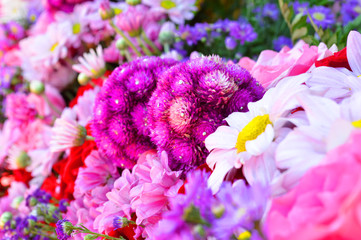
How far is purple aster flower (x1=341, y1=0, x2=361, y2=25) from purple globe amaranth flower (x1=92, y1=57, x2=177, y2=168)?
17.6 inches

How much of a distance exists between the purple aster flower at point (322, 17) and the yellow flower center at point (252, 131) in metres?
0.40

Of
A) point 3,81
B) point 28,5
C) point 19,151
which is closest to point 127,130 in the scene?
point 19,151

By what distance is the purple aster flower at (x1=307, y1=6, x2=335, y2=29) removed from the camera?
0.68 metres

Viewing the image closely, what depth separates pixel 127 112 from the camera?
1.62 feet

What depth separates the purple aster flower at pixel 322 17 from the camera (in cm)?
68

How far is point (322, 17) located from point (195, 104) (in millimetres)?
418

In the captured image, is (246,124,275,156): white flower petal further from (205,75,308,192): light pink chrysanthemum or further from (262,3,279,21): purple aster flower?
(262,3,279,21): purple aster flower

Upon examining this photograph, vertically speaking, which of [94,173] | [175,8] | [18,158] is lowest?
[18,158]

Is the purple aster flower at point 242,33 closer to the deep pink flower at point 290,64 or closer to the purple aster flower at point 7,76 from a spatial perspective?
the deep pink flower at point 290,64

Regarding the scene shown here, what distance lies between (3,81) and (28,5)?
0.38 metres

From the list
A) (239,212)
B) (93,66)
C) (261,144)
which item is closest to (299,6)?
(93,66)

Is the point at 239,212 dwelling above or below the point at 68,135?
above

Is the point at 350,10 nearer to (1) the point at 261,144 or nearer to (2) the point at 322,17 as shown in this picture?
(2) the point at 322,17

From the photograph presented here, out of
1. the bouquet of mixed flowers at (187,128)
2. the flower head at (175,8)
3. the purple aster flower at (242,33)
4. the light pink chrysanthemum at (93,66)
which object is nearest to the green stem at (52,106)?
the bouquet of mixed flowers at (187,128)
